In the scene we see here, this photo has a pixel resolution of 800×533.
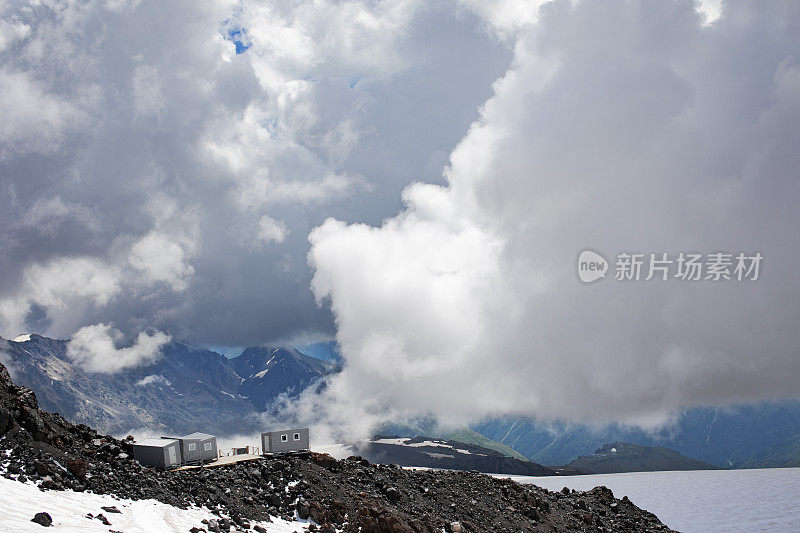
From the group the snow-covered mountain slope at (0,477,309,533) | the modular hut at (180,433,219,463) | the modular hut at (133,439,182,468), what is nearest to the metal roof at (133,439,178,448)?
the modular hut at (133,439,182,468)

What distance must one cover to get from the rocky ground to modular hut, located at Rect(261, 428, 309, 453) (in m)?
6.85

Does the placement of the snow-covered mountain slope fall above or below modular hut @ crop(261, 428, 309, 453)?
below

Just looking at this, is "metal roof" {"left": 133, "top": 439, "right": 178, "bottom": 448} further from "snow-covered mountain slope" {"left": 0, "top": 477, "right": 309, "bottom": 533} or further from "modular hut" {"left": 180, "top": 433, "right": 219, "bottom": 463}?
"snow-covered mountain slope" {"left": 0, "top": 477, "right": 309, "bottom": 533}

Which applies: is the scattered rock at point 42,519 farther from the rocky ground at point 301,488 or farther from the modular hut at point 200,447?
the modular hut at point 200,447

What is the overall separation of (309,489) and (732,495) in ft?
453

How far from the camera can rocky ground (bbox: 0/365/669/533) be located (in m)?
42.8

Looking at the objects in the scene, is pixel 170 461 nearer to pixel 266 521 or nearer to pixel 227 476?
pixel 227 476

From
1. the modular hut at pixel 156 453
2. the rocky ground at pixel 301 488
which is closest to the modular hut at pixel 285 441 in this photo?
the rocky ground at pixel 301 488

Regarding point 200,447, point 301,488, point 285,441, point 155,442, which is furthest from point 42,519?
point 285,441

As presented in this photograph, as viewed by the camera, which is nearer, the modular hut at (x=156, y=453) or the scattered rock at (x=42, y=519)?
the scattered rock at (x=42, y=519)

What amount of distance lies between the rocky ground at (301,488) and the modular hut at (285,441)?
270 inches

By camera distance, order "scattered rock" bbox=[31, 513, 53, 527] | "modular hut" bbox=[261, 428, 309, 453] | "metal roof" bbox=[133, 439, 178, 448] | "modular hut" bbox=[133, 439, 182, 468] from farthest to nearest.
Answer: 1. "modular hut" bbox=[261, 428, 309, 453]
2. "metal roof" bbox=[133, 439, 178, 448]
3. "modular hut" bbox=[133, 439, 182, 468]
4. "scattered rock" bbox=[31, 513, 53, 527]

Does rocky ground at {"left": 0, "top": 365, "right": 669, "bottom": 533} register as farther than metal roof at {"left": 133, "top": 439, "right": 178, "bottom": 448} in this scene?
No

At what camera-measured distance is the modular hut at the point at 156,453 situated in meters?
61.4
